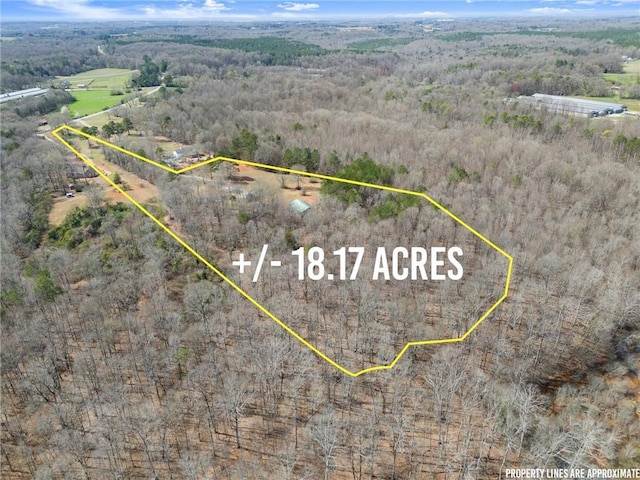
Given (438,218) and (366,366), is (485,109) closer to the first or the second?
(438,218)

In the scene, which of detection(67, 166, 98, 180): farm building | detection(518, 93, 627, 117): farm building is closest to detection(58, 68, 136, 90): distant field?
detection(67, 166, 98, 180): farm building

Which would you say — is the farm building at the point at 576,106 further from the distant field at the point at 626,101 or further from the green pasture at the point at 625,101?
the green pasture at the point at 625,101

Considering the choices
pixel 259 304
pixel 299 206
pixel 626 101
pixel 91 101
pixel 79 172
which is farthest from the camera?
pixel 91 101

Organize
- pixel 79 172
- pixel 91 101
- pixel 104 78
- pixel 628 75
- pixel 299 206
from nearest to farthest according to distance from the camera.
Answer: pixel 299 206 < pixel 79 172 < pixel 91 101 < pixel 628 75 < pixel 104 78

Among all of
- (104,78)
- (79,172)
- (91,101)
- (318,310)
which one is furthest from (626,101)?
(104,78)

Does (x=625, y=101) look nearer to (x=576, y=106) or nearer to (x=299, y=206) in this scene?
(x=576, y=106)

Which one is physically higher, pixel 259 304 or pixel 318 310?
pixel 259 304

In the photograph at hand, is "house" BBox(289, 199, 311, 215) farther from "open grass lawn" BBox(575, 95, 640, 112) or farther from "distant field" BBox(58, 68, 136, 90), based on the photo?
"distant field" BBox(58, 68, 136, 90)
